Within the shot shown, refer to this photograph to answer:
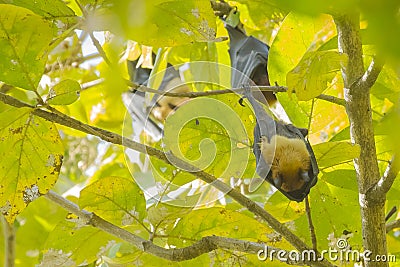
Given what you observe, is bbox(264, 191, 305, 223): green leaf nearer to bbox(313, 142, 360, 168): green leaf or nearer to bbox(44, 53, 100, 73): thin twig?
bbox(313, 142, 360, 168): green leaf

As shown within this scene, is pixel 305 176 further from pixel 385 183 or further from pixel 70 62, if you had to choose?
pixel 70 62

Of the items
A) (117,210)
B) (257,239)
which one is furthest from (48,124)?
(257,239)

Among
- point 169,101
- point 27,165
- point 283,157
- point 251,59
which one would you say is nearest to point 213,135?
point 283,157

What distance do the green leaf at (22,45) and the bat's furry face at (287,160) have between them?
256 millimetres

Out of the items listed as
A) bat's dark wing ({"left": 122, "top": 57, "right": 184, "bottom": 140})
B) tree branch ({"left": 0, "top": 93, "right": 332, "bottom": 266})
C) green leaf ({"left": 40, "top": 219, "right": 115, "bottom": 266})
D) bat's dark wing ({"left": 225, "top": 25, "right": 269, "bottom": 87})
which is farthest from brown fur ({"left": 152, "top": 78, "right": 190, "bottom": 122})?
tree branch ({"left": 0, "top": 93, "right": 332, "bottom": 266})

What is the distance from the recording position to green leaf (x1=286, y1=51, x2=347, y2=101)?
1.66 ft

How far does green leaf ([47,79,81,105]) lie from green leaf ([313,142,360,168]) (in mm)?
267

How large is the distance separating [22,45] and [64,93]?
0.21 ft

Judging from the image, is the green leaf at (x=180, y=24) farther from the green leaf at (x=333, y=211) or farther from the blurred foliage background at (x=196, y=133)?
the green leaf at (x=333, y=211)

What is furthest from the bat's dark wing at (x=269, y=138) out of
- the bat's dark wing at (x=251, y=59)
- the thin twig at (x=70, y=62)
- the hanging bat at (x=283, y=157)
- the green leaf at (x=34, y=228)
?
the thin twig at (x=70, y=62)

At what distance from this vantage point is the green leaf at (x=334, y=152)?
1.76 feet

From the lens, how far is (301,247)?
1.86 ft

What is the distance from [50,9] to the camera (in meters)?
0.57

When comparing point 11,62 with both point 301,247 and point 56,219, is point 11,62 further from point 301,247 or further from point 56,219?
point 56,219
